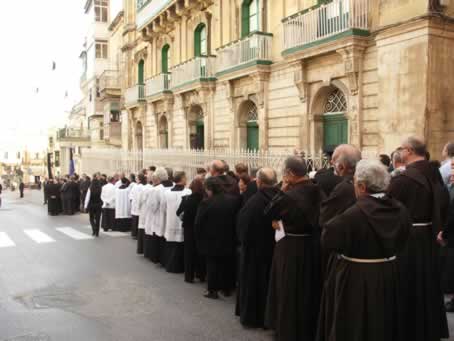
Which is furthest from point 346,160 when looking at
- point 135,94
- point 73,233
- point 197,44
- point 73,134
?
point 73,134

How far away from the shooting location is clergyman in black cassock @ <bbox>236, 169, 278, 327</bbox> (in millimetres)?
5633

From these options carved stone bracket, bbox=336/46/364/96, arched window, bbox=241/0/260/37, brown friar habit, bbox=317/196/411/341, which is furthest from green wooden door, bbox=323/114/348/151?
brown friar habit, bbox=317/196/411/341

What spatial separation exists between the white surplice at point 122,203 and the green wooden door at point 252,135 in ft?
19.5

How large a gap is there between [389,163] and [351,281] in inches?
202

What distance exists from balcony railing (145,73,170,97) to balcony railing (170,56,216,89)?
1176 millimetres

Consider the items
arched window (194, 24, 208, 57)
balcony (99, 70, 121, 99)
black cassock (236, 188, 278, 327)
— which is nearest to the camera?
black cassock (236, 188, 278, 327)

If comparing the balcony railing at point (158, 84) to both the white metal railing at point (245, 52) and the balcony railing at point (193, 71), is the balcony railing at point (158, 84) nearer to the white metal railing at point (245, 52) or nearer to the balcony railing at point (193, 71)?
the balcony railing at point (193, 71)

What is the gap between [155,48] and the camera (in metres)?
26.1

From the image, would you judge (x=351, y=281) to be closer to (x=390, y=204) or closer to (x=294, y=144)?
(x=390, y=204)

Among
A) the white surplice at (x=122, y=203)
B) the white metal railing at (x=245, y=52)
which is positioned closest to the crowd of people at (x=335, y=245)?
the white surplice at (x=122, y=203)

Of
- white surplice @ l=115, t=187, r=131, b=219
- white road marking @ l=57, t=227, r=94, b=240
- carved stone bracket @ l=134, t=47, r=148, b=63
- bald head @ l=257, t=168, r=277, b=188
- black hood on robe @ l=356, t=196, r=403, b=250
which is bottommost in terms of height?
white road marking @ l=57, t=227, r=94, b=240

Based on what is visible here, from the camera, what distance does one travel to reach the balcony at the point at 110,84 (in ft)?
113

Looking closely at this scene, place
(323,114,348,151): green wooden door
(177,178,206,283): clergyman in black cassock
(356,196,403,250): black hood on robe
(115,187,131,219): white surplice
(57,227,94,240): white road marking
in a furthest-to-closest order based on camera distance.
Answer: (323,114,348,151): green wooden door
(115,187,131,219): white surplice
(57,227,94,240): white road marking
(177,178,206,283): clergyman in black cassock
(356,196,403,250): black hood on robe

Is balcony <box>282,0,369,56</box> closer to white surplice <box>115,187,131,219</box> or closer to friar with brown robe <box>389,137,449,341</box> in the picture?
white surplice <box>115,187,131,219</box>
